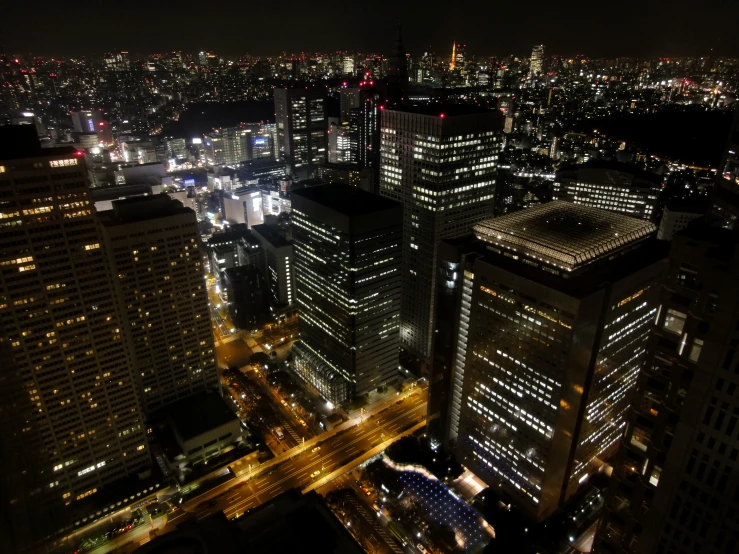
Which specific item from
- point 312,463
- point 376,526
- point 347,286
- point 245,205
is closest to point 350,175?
point 245,205

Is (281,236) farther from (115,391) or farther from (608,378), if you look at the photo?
(608,378)

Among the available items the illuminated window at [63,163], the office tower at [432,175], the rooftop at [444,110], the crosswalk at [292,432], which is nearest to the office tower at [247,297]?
the crosswalk at [292,432]

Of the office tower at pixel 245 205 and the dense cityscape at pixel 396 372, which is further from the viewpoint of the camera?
the office tower at pixel 245 205

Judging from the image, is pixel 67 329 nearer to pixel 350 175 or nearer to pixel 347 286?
pixel 347 286

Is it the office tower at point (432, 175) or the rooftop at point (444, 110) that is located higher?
the rooftop at point (444, 110)

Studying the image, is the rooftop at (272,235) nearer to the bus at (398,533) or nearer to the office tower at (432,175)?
the office tower at (432,175)

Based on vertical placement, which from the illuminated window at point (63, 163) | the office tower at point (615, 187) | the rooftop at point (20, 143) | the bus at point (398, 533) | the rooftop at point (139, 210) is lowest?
the bus at point (398, 533)

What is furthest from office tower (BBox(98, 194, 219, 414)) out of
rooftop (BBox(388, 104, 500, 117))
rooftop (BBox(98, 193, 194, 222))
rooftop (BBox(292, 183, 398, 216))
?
rooftop (BBox(388, 104, 500, 117))
